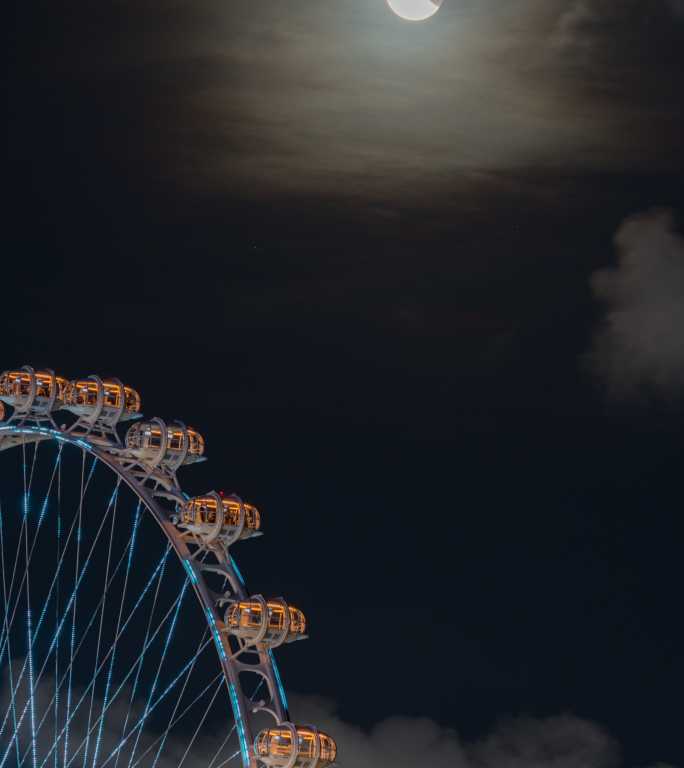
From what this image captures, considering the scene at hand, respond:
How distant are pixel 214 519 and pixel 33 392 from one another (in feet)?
10.1

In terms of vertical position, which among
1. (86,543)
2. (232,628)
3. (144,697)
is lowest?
(232,628)

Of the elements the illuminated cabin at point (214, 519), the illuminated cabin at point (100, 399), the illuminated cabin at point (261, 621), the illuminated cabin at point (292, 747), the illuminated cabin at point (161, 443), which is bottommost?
the illuminated cabin at point (292, 747)

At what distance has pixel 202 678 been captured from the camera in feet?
112

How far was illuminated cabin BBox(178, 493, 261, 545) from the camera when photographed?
24531 millimetres

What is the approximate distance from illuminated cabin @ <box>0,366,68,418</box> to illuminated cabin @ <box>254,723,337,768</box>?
5378 mm

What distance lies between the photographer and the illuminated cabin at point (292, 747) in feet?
74.9

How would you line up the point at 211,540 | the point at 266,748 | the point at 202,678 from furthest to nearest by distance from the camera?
the point at 202,678 < the point at 211,540 < the point at 266,748

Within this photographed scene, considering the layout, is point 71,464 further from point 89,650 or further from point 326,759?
point 326,759

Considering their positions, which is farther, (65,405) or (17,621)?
(17,621)

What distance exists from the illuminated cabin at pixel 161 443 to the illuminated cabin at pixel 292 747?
384 cm

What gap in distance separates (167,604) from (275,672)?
32.7 feet

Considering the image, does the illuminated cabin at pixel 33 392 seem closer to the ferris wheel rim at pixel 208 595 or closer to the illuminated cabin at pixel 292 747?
the ferris wheel rim at pixel 208 595

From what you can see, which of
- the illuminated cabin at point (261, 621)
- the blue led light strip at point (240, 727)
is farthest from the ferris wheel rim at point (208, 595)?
the illuminated cabin at point (261, 621)

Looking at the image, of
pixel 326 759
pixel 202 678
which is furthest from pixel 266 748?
pixel 202 678
